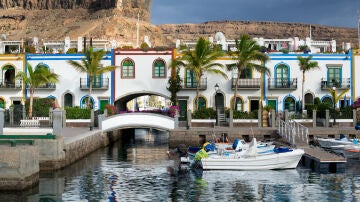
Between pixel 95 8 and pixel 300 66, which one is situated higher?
pixel 95 8

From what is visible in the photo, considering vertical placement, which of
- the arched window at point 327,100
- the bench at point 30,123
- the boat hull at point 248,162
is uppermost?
the arched window at point 327,100

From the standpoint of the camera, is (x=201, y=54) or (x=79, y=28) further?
(x=79, y=28)

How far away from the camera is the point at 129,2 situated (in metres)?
186

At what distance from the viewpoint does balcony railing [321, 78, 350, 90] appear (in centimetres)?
5238

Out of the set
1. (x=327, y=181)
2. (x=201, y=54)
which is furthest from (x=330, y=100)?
(x=327, y=181)

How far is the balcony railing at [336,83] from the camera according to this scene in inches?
2062

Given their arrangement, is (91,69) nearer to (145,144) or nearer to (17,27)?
(145,144)

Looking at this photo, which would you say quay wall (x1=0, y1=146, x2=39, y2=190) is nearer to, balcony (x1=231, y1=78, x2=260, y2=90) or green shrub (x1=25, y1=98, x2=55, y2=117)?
green shrub (x1=25, y1=98, x2=55, y2=117)

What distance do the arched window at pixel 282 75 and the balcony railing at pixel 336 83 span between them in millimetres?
3330

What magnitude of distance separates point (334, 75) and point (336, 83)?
0.89 metres

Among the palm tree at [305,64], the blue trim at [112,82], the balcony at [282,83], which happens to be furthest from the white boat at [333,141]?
the blue trim at [112,82]

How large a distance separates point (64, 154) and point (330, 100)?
3032cm

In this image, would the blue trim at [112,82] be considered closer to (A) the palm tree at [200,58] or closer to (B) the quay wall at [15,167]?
(A) the palm tree at [200,58]

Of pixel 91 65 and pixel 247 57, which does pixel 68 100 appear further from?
pixel 247 57
